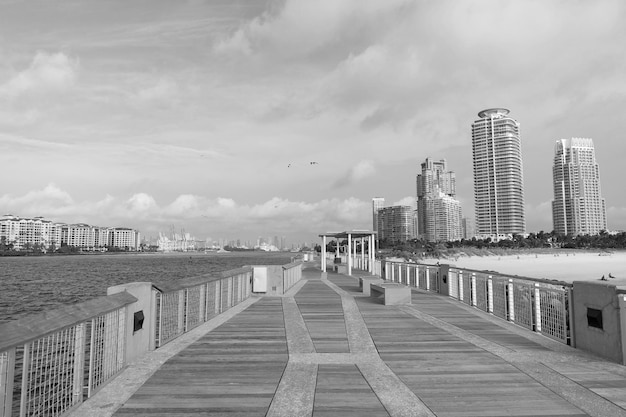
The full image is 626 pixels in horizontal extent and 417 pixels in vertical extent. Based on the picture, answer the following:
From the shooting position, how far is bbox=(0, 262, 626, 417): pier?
173 inches

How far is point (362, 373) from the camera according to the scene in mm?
5668

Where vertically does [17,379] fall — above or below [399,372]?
below

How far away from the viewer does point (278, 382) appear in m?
5.25

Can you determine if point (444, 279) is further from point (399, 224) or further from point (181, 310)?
point (399, 224)

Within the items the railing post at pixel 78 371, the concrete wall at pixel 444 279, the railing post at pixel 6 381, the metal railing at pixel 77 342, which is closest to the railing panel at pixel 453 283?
the concrete wall at pixel 444 279

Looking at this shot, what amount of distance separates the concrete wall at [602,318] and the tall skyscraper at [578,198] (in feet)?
680

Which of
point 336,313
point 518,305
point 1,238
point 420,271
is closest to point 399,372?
point 336,313

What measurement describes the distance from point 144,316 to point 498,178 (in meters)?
190

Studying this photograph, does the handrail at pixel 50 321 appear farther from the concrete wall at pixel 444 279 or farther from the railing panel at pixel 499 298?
the concrete wall at pixel 444 279

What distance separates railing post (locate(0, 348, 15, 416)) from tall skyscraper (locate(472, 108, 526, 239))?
18601 centimetres

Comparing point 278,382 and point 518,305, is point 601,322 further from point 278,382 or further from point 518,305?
point 278,382

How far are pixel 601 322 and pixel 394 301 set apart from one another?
20.7 ft

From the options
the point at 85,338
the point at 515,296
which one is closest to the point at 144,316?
the point at 85,338

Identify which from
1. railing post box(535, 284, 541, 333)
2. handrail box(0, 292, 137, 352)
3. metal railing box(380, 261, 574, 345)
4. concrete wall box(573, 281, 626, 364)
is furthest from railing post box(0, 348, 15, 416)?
railing post box(535, 284, 541, 333)
